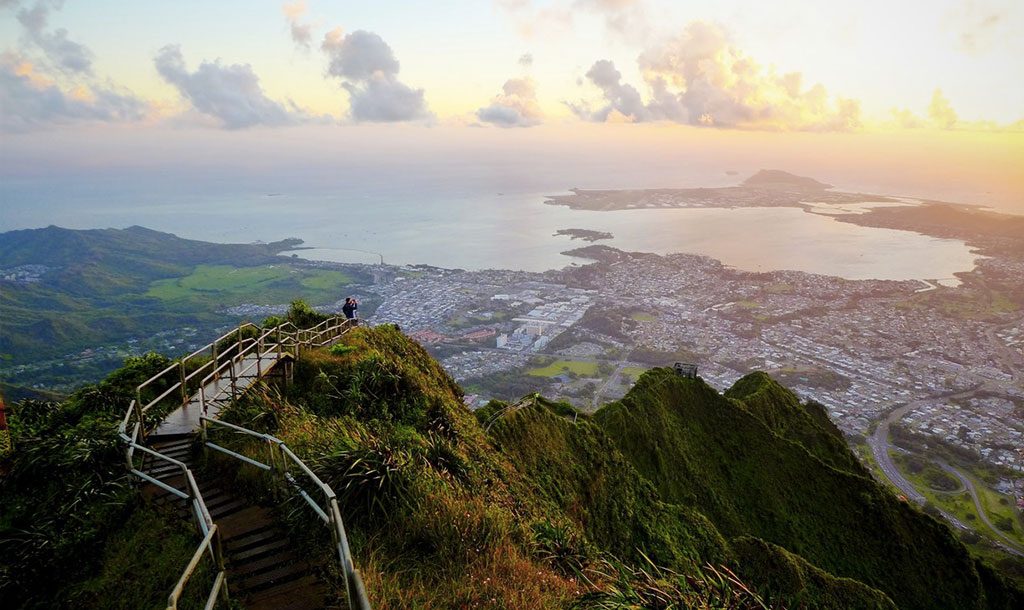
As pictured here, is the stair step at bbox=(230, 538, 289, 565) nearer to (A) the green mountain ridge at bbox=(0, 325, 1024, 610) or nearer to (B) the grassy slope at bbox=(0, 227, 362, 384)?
(A) the green mountain ridge at bbox=(0, 325, 1024, 610)

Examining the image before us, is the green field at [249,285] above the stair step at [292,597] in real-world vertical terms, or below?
below

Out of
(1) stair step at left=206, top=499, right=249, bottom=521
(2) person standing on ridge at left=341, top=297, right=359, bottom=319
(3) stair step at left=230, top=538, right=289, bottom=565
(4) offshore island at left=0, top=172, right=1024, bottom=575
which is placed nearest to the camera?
(3) stair step at left=230, top=538, right=289, bottom=565

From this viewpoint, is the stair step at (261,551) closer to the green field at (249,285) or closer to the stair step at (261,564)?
the stair step at (261,564)

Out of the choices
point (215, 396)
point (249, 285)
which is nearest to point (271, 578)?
point (215, 396)

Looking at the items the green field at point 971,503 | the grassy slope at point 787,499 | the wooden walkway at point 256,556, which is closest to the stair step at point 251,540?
the wooden walkway at point 256,556

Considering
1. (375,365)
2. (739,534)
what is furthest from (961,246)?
(375,365)

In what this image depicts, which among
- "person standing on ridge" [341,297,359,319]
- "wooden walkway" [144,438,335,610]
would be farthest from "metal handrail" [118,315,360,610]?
"person standing on ridge" [341,297,359,319]

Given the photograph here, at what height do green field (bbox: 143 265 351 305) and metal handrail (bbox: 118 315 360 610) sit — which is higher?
metal handrail (bbox: 118 315 360 610)
